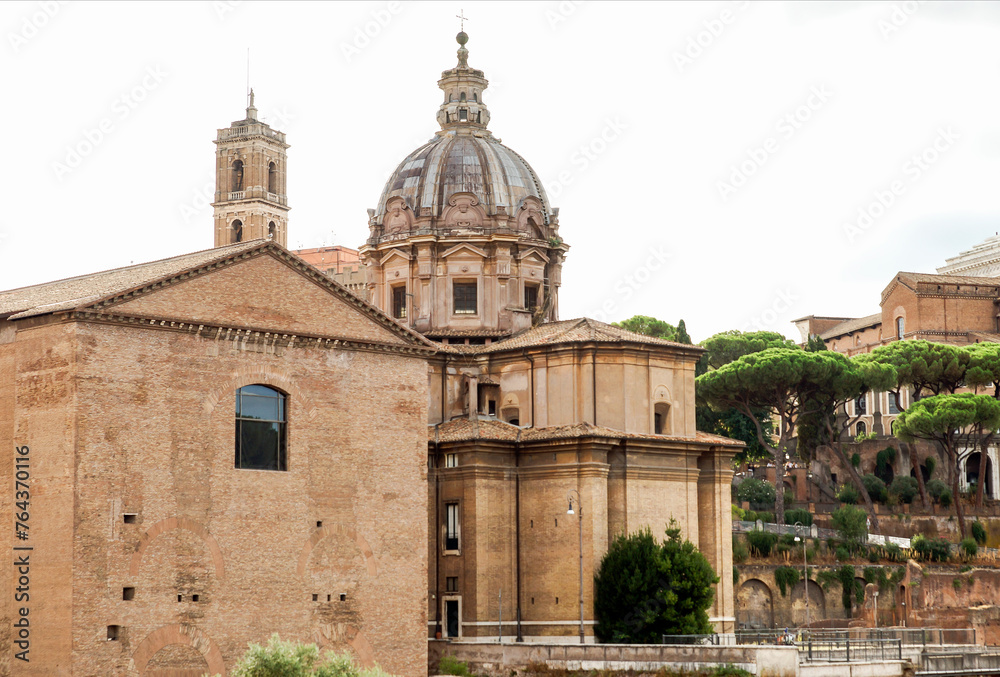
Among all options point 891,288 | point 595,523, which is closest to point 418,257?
point 595,523

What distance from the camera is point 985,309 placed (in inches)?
3135

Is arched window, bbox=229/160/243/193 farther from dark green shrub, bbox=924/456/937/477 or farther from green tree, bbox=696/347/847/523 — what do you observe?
dark green shrub, bbox=924/456/937/477

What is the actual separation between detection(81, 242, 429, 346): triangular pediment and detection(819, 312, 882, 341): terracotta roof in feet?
173

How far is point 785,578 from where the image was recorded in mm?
55688

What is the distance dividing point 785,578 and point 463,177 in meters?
20.1

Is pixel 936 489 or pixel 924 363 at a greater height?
pixel 924 363

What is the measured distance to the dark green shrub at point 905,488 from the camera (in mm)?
65438

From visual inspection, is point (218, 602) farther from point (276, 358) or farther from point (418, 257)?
point (418, 257)

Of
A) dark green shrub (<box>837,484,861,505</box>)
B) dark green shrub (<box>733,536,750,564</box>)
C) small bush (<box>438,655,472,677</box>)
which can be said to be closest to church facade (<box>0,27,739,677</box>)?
small bush (<box>438,655,472,677</box>)

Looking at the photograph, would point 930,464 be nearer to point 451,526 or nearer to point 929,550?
point 929,550

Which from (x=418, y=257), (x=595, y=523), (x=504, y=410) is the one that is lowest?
(x=595, y=523)

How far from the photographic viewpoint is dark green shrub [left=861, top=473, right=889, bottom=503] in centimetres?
6575

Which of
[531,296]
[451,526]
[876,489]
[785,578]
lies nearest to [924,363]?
[876,489]

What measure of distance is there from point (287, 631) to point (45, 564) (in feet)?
19.6
